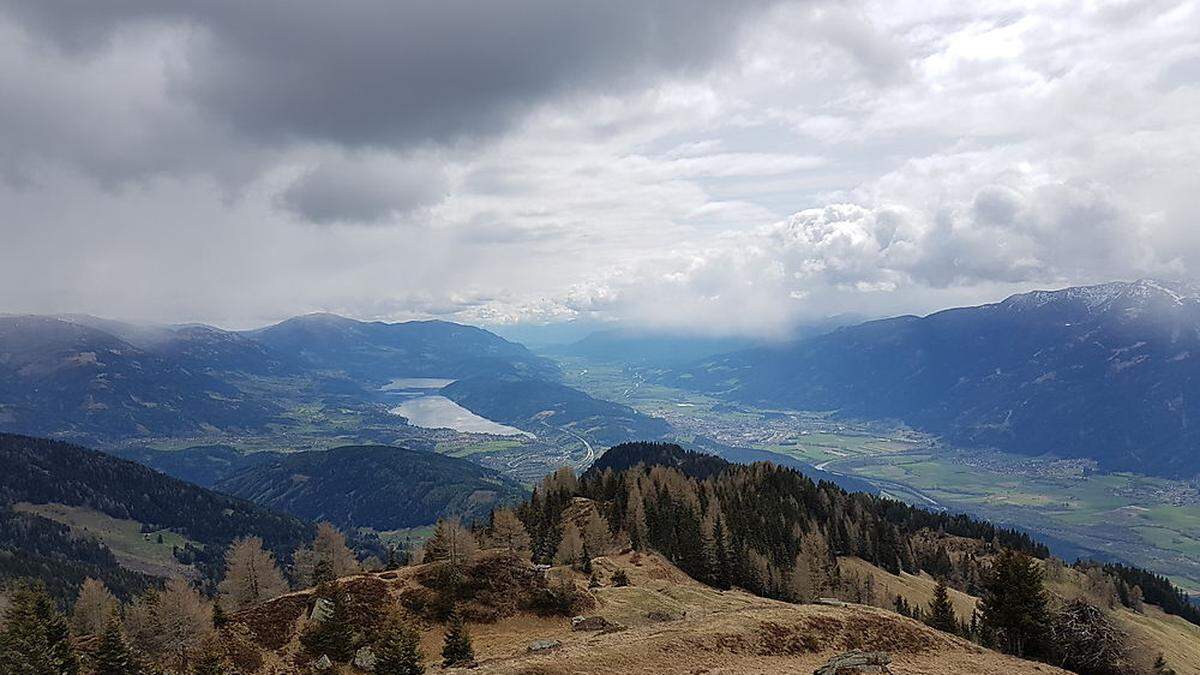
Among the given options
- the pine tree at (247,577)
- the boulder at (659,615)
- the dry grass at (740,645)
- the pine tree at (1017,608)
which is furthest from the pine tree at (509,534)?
the pine tree at (1017,608)

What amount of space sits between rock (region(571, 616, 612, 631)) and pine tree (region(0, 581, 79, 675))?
41.7m

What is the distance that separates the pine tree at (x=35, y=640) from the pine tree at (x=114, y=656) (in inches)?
120

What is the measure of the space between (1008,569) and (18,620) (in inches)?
3608

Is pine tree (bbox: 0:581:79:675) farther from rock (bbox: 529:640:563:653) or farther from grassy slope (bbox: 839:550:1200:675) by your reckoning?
grassy slope (bbox: 839:550:1200:675)

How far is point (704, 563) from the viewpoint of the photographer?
372 feet

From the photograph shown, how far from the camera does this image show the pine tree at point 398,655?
40.9 m

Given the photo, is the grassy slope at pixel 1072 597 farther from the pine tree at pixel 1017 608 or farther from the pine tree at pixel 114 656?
the pine tree at pixel 114 656

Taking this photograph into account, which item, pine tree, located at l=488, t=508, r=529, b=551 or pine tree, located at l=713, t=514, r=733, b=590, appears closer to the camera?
pine tree, located at l=488, t=508, r=529, b=551

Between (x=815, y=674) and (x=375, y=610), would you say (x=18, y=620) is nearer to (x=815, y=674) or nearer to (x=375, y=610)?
(x=375, y=610)

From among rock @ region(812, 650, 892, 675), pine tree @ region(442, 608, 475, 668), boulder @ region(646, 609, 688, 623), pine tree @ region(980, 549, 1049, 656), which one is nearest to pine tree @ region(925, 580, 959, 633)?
pine tree @ region(980, 549, 1049, 656)

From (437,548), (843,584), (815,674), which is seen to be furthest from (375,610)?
(843,584)

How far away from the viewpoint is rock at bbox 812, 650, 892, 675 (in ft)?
141

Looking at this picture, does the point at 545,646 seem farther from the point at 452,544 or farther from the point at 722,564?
the point at 722,564

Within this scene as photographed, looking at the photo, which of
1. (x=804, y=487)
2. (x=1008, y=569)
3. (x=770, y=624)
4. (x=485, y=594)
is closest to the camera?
(x=770, y=624)
